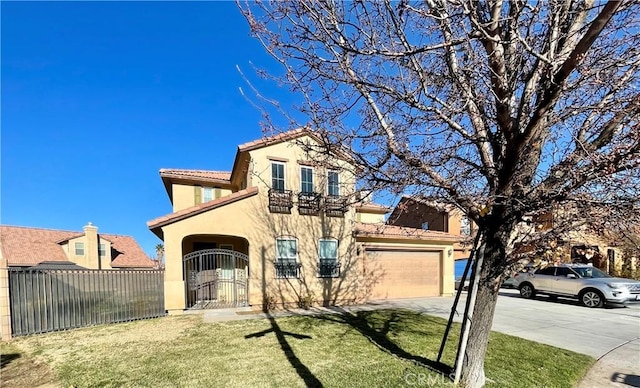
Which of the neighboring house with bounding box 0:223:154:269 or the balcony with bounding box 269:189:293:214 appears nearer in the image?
the balcony with bounding box 269:189:293:214

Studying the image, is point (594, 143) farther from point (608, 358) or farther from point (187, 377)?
point (187, 377)

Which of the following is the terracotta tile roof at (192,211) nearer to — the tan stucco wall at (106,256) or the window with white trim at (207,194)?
the window with white trim at (207,194)

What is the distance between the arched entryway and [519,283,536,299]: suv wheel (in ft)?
45.6

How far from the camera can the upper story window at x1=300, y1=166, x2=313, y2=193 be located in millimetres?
13469

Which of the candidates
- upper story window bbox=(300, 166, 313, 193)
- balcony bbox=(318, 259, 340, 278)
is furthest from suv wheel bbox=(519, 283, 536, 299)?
upper story window bbox=(300, 166, 313, 193)

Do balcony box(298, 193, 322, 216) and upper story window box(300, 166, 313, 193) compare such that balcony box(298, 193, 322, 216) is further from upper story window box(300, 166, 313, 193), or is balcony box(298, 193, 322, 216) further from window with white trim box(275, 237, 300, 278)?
window with white trim box(275, 237, 300, 278)

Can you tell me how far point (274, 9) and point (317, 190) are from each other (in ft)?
30.7

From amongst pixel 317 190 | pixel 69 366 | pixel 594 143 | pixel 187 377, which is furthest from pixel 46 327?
pixel 594 143

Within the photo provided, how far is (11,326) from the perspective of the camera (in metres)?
8.50

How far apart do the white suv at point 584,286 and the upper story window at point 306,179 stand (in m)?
9.70

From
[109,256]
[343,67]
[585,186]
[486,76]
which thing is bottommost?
[109,256]

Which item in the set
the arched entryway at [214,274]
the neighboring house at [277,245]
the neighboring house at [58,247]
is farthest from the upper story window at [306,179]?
the neighboring house at [58,247]

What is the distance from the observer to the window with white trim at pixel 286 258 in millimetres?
12734

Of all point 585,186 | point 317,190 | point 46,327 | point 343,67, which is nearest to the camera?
point 585,186
